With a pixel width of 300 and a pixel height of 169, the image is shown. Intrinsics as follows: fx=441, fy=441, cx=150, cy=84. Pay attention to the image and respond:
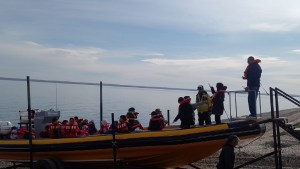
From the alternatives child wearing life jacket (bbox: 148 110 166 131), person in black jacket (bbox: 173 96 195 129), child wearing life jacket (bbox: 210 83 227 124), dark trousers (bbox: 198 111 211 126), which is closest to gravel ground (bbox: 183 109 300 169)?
dark trousers (bbox: 198 111 211 126)

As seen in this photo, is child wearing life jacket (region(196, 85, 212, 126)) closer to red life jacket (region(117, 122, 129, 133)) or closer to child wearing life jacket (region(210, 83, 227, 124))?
child wearing life jacket (region(210, 83, 227, 124))

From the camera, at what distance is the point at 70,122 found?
29.7 feet

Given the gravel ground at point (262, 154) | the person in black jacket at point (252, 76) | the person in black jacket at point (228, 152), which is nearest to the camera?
the person in black jacket at point (228, 152)

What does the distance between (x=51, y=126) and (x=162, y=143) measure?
264 cm

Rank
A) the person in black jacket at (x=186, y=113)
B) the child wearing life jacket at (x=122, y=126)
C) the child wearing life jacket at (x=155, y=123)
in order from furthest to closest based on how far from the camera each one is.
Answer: the child wearing life jacket at (x=155, y=123) → the person in black jacket at (x=186, y=113) → the child wearing life jacket at (x=122, y=126)

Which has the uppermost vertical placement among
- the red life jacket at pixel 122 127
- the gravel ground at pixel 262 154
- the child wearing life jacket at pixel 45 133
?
the red life jacket at pixel 122 127

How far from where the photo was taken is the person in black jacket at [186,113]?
8488 millimetres

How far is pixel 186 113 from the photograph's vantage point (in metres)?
8.48

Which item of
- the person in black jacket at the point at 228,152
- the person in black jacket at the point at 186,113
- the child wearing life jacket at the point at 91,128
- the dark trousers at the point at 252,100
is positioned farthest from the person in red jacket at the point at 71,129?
the dark trousers at the point at 252,100

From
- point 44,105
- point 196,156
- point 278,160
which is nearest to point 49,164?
point 196,156

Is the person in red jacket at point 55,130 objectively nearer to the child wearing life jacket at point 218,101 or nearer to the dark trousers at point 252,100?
the child wearing life jacket at point 218,101

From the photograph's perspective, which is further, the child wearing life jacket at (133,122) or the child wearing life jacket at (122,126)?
the child wearing life jacket at (133,122)

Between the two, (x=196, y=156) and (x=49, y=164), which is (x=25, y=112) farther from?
(x=196, y=156)

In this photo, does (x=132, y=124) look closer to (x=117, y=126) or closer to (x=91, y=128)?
(x=117, y=126)
